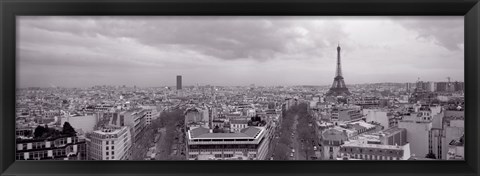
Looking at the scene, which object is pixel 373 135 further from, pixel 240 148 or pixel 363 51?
pixel 240 148

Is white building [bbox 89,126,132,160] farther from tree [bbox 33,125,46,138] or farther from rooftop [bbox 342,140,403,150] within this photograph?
rooftop [bbox 342,140,403,150]

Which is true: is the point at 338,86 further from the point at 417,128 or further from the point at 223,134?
the point at 223,134

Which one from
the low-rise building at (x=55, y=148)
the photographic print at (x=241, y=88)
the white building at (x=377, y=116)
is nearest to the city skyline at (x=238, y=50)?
the photographic print at (x=241, y=88)

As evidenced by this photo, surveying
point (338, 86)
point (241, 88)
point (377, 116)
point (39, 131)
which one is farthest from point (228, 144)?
point (39, 131)

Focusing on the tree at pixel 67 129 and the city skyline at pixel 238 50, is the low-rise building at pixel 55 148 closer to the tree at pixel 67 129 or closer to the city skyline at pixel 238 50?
the tree at pixel 67 129

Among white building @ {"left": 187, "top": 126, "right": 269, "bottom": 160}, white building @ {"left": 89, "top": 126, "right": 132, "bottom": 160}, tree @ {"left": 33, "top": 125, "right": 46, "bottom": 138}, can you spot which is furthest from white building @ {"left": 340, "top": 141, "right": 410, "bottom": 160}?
tree @ {"left": 33, "top": 125, "right": 46, "bottom": 138}
